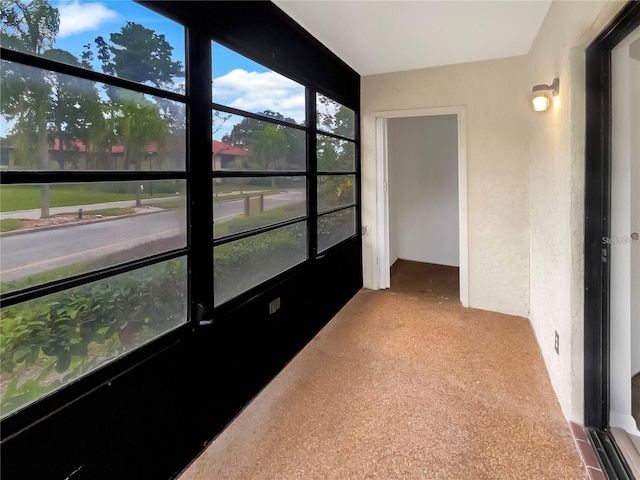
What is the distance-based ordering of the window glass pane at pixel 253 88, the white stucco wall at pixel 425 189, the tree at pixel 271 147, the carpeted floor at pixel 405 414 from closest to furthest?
the carpeted floor at pixel 405 414, the window glass pane at pixel 253 88, the tree at pixel 271 147, the white stucco wall at pixel 425 189

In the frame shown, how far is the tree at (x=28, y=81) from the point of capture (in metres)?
1.08

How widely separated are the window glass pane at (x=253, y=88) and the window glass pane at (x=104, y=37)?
0.27m

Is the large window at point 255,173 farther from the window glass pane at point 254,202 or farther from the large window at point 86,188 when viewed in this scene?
the large window at point 86,188

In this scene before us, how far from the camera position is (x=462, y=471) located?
5.38 ft

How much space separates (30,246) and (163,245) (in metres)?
0.51

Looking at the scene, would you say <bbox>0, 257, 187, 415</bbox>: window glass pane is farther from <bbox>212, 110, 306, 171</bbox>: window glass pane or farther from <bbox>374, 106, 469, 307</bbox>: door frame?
<bbox>374, 106, 469, 307</bbox>: door frame

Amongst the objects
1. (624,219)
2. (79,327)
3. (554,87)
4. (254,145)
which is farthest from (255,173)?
(624,219)

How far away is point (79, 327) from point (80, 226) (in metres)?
0.34

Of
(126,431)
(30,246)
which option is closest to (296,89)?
(30,246)

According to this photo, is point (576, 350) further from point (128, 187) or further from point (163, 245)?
point (128, 187)

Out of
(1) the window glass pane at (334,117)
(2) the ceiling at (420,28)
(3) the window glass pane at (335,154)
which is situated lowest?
(3) the window glass pane at (335,154)

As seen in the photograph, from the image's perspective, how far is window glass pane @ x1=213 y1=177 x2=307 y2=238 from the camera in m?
1.96

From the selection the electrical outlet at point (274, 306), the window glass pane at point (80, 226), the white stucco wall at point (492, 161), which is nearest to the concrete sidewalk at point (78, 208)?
the window glass pane at point (80, 226)

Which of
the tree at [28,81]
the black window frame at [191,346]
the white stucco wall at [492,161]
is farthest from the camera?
the white stucco wall at [492,161]
